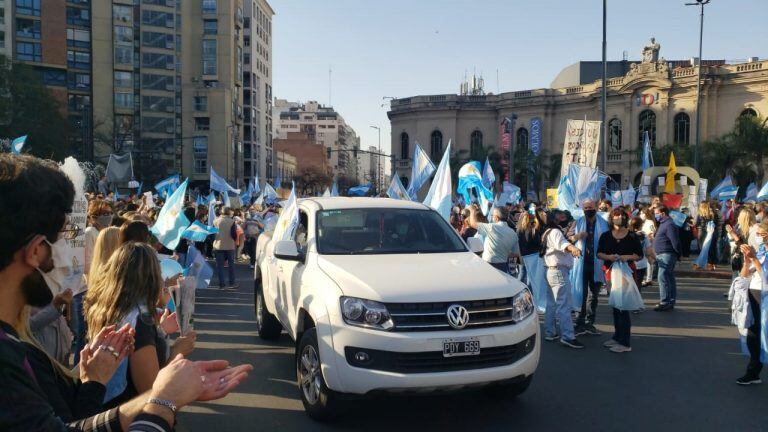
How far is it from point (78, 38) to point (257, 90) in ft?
92.0

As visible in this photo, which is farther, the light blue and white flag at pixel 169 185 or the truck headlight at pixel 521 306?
the light blue and white flag at pixel 169 185

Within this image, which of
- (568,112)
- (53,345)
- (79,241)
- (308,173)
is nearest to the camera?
(53,345)

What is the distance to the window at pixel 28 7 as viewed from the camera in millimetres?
59919

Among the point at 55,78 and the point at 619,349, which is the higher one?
the point at 55,78

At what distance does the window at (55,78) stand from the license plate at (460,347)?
223 feet

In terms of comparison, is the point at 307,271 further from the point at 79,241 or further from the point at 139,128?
the point at 139,128

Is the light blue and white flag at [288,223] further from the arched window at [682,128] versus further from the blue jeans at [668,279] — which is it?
the arched window at [682,128]

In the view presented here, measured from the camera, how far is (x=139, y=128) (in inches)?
2813

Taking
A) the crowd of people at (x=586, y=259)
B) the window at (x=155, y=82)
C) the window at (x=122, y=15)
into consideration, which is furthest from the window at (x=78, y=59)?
the crowd of people at (x=586, y=259)

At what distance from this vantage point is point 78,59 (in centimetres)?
6856

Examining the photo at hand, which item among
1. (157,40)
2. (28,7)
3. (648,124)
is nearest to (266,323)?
(648,124)

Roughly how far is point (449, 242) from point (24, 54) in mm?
66677

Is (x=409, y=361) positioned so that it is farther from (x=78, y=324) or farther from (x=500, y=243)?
(x=500, y=243)

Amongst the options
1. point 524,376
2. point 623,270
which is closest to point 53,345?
point 524,376
